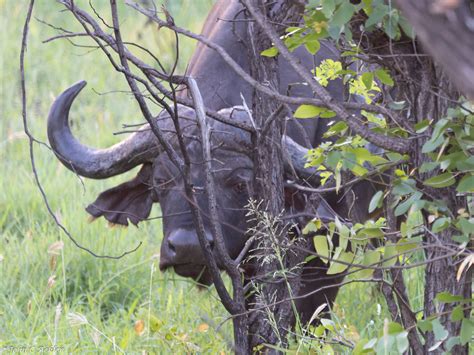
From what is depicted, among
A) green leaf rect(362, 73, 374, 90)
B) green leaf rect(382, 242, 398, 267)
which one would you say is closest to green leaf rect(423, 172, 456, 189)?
green leaf rect(382, 242, 398, 267)

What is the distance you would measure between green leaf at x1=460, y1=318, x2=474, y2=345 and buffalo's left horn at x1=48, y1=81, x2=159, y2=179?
7.19 ft

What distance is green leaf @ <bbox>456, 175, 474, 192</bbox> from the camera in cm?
219

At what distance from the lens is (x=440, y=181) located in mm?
2250

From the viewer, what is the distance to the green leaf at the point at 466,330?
7.30ft

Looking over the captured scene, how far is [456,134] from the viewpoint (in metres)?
2.17

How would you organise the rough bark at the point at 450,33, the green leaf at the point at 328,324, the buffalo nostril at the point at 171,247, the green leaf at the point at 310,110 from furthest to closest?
1. the buffalo nostril at the point at 171,247
2. the green leaf at the point at 328,324
3. the green leaf at the point at 310,110
4. the rough bark at the point at 450,33

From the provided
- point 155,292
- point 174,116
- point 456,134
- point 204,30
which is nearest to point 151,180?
point 155,292

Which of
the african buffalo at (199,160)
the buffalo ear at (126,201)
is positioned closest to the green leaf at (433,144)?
the african buffalo at (199,160)

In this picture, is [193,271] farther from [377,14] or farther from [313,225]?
[377,14]

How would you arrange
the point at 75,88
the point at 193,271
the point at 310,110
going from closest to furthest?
the point at 310,110
the point at 193,271
the point at 75,88

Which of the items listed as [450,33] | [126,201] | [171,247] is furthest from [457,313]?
[126,201]

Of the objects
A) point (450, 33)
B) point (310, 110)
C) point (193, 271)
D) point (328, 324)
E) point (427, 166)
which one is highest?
point (450, 33)

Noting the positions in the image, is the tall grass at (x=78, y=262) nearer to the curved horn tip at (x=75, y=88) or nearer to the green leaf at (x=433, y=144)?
the curved horn tip at (x=75, y=88)

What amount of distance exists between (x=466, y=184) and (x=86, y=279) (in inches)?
114
